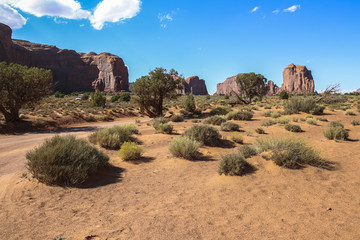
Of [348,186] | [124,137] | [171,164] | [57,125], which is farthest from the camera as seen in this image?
[57,125]

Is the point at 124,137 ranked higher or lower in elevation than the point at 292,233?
higher

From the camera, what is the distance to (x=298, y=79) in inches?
5625

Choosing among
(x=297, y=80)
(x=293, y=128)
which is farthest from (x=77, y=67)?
(x=297, y=80)

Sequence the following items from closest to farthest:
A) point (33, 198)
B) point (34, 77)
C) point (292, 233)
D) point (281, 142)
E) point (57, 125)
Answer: point (292, 233) → point (33, 198) → point (281, 142) → point (34, 77) → point (57, 125)

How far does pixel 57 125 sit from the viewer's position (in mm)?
20125

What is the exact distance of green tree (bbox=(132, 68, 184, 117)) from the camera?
78.2ft

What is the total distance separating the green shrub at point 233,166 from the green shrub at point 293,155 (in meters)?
1.00

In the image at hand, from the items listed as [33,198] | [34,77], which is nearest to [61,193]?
[33,198]

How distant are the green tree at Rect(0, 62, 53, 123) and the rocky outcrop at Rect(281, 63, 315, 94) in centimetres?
14937

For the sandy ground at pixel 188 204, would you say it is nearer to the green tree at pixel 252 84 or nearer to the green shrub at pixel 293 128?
the green shrub at pixel 293 128

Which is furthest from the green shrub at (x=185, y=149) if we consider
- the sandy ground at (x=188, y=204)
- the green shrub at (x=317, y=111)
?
the green shrub at (x=317, y=111)

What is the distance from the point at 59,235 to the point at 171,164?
4.64 m

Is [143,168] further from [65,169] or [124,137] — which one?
[124,137]

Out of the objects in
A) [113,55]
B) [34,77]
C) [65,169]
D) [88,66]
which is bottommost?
[65,169]
